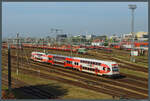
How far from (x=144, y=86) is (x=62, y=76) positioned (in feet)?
54.2

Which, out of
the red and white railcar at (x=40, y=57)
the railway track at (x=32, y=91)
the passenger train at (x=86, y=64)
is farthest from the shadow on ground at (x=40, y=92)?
the red and white railcar at (x=40, y=57)

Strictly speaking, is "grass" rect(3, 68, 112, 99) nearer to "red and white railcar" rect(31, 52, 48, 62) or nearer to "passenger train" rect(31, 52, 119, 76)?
"passenger train" rect(31, 52, 119, 76)

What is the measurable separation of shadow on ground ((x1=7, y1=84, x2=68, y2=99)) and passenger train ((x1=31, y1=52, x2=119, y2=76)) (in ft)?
34.4

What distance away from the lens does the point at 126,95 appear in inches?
1238

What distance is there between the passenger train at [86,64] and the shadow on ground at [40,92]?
10477mm

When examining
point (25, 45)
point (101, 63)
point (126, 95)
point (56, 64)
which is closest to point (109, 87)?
point (126, 95)

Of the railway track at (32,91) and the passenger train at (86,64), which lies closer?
the railway track at (32,91)

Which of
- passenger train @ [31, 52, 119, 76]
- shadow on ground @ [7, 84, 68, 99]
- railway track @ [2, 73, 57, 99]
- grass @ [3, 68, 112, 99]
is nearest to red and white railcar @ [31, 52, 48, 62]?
passenger train @ [31, 52, 119, 76]

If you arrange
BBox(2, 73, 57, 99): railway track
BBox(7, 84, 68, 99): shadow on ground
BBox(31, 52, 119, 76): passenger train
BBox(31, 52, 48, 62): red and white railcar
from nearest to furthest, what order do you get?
BBox(7, 84, 68, 99): shadow on ground, BBox(2, 73, 57, 99): railway track, BBox(31, 52, 119, 76): passenger train, BBox(31, 52, 48, 62): red and white railcar

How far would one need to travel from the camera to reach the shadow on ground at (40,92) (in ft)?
100.0

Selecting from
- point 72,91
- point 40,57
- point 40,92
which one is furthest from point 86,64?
point 40,57

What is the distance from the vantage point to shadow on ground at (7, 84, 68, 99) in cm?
3047

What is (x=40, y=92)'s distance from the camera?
108 ft

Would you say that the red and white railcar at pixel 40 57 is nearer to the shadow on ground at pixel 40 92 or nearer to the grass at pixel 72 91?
the grass at pixel 72 91
